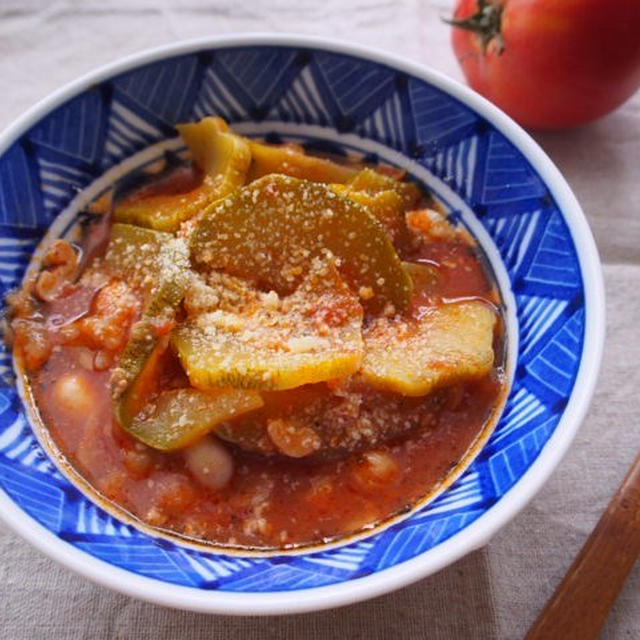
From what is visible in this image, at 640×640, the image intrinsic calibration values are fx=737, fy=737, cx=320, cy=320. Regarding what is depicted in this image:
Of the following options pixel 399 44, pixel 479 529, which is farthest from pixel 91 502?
pixel 399 44

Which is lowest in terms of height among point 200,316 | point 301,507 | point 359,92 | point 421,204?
point 301,507

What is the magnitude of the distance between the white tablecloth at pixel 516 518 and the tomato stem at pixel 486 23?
26 centimetres

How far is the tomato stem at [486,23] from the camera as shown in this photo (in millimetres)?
2076

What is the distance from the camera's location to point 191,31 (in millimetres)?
2424

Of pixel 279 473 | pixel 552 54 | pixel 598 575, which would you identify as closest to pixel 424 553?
pixel 279 473

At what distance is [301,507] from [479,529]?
366 millimetres

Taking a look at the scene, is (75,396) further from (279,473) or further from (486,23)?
(486,23)

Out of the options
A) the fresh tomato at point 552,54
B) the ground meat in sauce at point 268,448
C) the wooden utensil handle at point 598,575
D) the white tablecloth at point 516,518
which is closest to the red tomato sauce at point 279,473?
the ground meat in sauce at point 268,448

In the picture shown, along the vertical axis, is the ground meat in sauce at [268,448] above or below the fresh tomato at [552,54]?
below

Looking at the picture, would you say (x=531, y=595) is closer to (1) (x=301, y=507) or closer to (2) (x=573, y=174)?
(1) (x=301, y=507)

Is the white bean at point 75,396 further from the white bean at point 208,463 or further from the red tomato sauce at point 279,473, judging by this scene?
the white bean at point 208,463

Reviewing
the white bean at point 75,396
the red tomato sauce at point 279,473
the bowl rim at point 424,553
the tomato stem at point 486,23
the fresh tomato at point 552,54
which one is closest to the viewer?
the bowl rim at point 424,553

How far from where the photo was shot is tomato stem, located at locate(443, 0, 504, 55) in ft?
6.81

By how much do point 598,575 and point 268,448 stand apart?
27.6 inches
